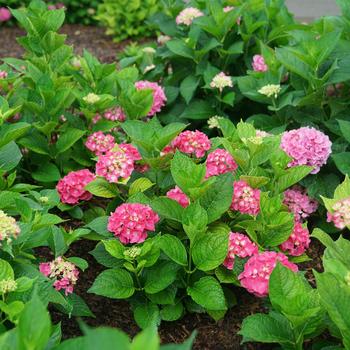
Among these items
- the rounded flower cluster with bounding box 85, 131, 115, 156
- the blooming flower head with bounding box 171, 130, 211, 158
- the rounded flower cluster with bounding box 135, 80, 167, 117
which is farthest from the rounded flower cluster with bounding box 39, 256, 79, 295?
the rounded flower cluster with bounding box 135, 80, 167, 117

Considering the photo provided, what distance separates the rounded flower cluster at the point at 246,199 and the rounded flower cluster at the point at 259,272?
24 centimetres

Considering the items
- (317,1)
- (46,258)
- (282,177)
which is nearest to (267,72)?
(282,177)

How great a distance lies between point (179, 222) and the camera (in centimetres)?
273

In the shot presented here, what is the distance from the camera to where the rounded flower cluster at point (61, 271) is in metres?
2.52

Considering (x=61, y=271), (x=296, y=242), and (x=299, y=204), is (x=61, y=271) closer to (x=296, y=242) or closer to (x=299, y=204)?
(x=296, y=242)

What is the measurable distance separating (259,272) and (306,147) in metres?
0.81

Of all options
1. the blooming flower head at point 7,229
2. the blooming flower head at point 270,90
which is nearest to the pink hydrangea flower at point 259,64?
the blooming flower head at point 270,90

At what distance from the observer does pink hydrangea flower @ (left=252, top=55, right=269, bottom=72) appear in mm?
3885

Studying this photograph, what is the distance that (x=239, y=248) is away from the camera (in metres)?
2.57

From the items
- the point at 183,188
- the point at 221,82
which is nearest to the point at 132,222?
the point at 183,188

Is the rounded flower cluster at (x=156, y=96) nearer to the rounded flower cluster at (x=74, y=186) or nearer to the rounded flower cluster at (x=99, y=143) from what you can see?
the rounded flower cluster at (x=99, y=143)

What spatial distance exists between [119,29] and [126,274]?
4.46m

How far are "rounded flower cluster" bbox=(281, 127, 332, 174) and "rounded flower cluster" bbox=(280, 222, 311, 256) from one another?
1.27 feet

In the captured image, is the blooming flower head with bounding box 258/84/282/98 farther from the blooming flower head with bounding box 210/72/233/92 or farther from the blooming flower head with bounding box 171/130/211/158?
the blooming flower head with bounding box 171/130/211/158
